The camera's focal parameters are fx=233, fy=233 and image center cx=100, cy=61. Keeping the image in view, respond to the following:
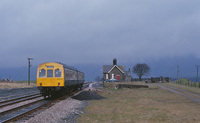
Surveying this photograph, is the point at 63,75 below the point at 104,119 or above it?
above

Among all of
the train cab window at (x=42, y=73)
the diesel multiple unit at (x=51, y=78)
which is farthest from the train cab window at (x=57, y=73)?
the train cab window at (x=42, y=73)

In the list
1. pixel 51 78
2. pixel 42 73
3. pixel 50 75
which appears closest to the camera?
pixel 51 78

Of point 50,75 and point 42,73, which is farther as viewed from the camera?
point 42,73

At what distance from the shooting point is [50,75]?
2175 cm

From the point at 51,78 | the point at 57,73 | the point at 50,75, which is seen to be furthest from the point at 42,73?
the point at 57,73

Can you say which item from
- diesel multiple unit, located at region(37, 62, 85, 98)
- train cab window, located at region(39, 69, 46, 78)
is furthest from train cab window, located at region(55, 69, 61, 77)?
train cab window, located at region(39, 69, 46, 78)

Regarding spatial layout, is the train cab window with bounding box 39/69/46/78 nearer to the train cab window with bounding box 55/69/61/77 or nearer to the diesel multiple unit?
the diesel multiple unit

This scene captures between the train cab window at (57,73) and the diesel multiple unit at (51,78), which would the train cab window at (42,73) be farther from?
the train cab window at (57,73)

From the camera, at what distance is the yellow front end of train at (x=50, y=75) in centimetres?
2138

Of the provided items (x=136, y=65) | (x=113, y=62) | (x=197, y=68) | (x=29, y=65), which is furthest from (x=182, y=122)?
(x=136, y=65)

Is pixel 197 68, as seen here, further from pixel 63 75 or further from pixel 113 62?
pixel 63 75

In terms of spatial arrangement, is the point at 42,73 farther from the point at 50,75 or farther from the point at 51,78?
the point at 51,78

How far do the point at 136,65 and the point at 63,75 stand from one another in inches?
4301

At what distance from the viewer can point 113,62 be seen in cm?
8444
